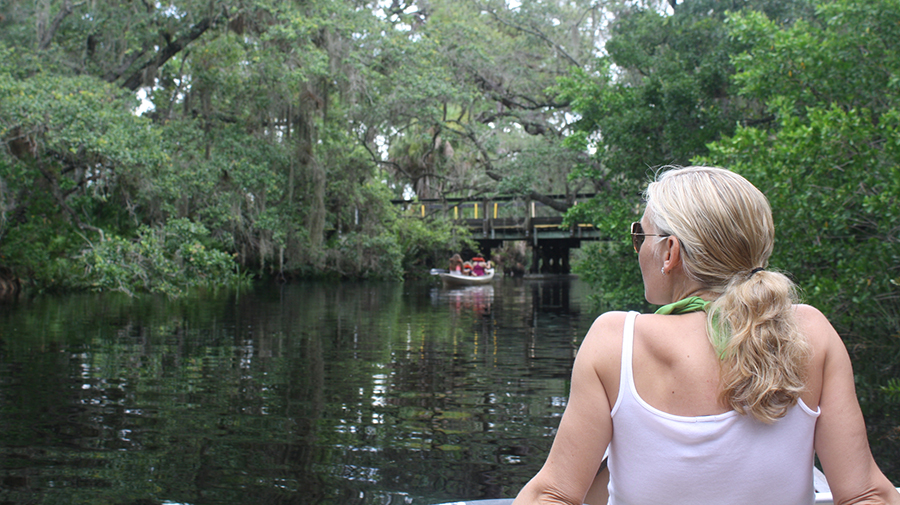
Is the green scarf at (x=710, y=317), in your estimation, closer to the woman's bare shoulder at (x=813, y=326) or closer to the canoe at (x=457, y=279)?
the woman's bare shoulder at (x=813, y=326)

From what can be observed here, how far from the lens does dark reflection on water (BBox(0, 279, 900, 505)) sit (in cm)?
477

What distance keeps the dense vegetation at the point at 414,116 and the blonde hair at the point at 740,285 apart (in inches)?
312

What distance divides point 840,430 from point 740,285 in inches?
14.3

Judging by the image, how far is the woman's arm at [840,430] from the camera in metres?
1.55

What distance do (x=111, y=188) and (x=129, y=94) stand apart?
3841 millimetres

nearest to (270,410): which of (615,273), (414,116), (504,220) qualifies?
(615,273)

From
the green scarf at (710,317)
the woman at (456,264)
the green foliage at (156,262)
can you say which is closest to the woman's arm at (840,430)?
the green scarf at (710,317)

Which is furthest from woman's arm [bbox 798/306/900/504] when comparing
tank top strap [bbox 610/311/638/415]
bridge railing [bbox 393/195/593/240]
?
bridge railing [bbox 393/195/593/240]

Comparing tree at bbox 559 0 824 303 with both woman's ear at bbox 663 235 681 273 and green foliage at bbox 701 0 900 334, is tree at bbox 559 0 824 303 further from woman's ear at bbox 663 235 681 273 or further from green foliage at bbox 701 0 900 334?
woman's ear at bbox 663 235 681 273

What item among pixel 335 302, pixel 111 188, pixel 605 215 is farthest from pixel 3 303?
pixel 605 215

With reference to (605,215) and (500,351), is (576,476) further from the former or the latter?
(605,215)

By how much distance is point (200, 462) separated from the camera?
5.18 metres

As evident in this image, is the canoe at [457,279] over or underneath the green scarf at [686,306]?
underneath

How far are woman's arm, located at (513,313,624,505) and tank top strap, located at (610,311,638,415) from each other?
0.04ft
